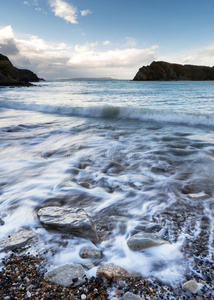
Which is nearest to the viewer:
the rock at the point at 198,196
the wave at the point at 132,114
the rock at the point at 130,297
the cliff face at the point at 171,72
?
the rock at the point at 130,297

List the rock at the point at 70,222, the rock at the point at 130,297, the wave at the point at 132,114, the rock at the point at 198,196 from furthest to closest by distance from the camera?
1. the wave at the point at 132,114
2. the rock at the point at 198,196
3. the rock at the point at 70,222
4. the rock at the point at 130,297

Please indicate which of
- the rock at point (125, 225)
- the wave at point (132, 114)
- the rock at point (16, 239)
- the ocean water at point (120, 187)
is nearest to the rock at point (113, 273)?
the ocean water at point (120, 187)

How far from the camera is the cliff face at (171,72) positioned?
89812 millimetres

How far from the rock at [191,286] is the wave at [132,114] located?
5.92 meters

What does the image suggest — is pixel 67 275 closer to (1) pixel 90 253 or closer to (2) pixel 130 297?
(1) pixel 90 253

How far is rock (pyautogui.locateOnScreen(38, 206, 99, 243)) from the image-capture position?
1575 millimetres

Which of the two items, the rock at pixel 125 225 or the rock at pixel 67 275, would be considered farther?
the rock at pixel 125 225

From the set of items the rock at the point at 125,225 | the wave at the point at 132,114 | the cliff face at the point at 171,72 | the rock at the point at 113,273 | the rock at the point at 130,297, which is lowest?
the rock at the point at 125,225

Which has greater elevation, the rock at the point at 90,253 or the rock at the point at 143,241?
the rock at the point at 143,241

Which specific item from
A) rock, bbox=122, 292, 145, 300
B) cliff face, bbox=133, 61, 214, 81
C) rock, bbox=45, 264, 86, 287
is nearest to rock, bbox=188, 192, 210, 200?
rock, bbox=122, 292, 145, 300

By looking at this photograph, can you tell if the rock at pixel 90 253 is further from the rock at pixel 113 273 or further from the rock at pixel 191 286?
the rock at pixel 191 286

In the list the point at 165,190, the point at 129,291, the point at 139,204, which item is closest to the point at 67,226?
the point at 129,291

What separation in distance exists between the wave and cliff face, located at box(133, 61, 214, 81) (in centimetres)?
8911

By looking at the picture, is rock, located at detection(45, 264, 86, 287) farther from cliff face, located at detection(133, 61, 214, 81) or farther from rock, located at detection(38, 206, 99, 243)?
cliff face, located at detection(133, 61, 214, 81)
